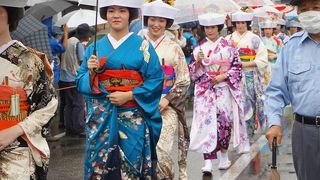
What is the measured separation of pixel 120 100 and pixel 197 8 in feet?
12.0

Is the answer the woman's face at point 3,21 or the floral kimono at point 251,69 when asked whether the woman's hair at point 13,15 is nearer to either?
the woman's face at point 3,21

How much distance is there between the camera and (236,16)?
38.1ft

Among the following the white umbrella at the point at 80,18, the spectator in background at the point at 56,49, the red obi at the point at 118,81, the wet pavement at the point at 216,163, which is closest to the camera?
the red obi at the point at 118,81

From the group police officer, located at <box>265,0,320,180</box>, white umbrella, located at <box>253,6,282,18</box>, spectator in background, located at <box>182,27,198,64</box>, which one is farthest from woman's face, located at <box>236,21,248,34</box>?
police officer, located at <box>265,0,320,180</box>

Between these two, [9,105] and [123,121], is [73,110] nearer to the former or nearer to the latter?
[123,121]

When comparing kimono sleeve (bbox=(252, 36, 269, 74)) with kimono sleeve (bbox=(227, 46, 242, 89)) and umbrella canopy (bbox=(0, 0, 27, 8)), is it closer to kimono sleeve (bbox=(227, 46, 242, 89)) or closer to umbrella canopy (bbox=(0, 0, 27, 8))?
kimono sleeve (bbox=(227, 46, 242, 89))

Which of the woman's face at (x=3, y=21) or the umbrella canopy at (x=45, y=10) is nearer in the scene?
the woman's face at (x=3, y=21)

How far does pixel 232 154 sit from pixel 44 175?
599cm

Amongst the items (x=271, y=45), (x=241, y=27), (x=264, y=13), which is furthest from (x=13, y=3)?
(x=264, y=13)

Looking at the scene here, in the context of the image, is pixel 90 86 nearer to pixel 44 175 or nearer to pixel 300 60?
pixel 44 175

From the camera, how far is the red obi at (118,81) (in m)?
5.54

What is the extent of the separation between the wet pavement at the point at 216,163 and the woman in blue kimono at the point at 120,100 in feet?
9.58

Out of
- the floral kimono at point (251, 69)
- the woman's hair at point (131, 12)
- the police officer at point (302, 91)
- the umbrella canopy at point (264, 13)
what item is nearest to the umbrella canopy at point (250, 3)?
the floral kimono at point (251, 69)

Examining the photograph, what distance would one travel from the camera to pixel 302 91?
4.81 meters
